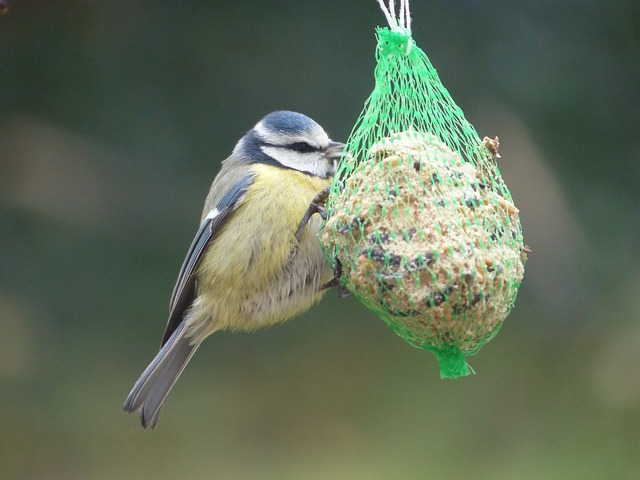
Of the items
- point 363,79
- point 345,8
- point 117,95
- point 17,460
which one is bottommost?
point 17,460

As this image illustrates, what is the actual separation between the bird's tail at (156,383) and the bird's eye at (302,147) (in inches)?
28.2

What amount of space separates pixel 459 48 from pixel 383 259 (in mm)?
2508

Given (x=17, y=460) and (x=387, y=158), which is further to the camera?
(x=17, y=460)

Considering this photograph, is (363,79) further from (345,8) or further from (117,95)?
(117,95)

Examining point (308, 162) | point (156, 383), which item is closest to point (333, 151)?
point (308, 162)

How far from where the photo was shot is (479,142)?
7.70 feet

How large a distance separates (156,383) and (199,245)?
20.0 inches

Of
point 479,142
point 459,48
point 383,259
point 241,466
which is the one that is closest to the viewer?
point 383,259

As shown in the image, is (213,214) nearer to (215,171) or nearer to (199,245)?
(199,245)

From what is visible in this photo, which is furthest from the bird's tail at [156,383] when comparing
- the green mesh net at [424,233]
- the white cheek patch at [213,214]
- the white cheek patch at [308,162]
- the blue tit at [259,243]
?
the green mesh net at [424,233]

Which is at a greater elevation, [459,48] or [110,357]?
[459,48]

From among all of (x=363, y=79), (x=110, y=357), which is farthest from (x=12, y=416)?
(x=363, y=79)

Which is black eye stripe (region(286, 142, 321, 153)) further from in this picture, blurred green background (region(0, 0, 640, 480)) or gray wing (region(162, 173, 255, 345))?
blurred green background (region(0, 0, 640, 480))

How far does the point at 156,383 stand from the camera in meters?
2.91
